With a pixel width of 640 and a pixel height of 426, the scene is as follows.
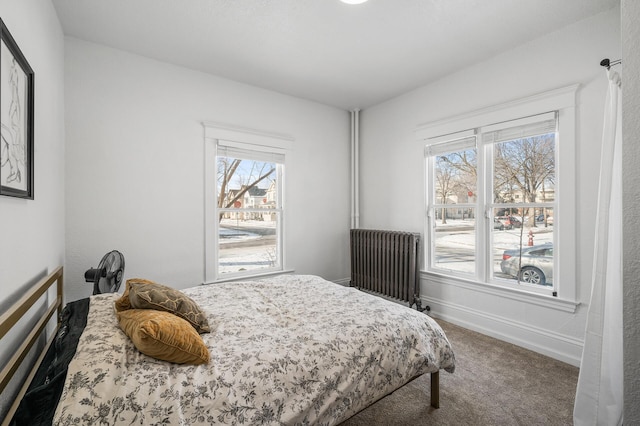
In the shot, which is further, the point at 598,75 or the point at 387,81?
the point at 387,81

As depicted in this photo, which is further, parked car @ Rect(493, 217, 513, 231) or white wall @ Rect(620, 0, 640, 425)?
parked car @ Rect(493, 217, 513, 231)

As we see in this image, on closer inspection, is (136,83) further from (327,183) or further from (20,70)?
(327,183)

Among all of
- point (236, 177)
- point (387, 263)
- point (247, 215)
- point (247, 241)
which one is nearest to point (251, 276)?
point (247, 241)

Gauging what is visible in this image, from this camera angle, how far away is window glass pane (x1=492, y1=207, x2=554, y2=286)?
108 inches

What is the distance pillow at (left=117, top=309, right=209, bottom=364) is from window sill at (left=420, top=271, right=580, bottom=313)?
2.77 meters

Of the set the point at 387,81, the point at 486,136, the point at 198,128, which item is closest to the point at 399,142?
the point at 387,81

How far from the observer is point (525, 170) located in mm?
2865

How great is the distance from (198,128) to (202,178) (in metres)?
0.53

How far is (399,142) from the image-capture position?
392 centimetres

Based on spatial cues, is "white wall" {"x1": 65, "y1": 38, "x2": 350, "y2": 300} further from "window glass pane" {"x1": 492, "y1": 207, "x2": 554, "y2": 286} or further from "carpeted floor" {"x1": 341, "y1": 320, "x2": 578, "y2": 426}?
"window glass pane" {"x1": 492, "y1": 207, "x2": 554, "y2": 286}

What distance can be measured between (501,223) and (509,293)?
26.5 inches

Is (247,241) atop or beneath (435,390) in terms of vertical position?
atop

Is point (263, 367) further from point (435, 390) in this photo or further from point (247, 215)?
point (247, 215)

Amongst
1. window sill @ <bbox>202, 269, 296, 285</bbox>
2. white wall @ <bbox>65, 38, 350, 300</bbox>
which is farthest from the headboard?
window sill @ <bbox>202, 269, 296, 285</bbox>
